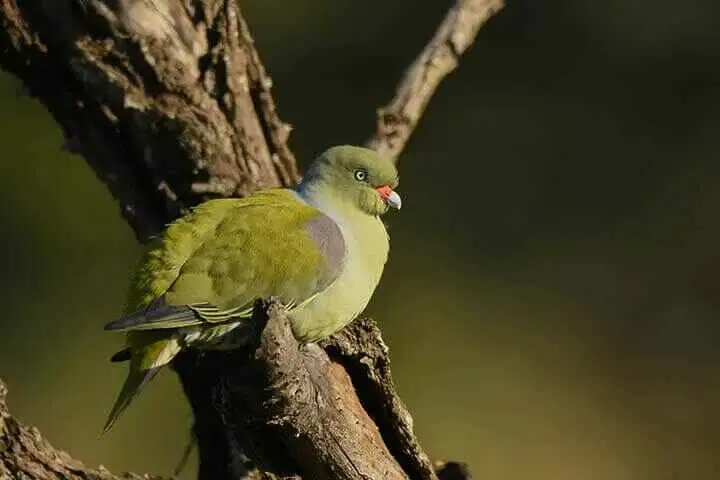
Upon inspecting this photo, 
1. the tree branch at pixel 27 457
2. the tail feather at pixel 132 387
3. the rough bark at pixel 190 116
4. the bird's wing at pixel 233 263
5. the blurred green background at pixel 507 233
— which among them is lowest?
the tree branch at pixel 27 457

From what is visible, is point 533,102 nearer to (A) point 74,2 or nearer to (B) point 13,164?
(B) point 13,164

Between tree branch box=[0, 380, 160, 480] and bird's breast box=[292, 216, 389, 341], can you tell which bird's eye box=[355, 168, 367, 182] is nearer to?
bird's breast box=[292, 216, 389, 341]

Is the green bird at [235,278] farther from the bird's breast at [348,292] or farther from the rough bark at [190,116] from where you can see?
the rough bark at [190,116]

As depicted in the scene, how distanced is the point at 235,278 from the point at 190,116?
0.78m

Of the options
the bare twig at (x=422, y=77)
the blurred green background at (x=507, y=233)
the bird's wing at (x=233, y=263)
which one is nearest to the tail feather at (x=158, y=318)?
the bird's wing at (x=233, y=263)

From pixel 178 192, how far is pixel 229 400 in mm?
982

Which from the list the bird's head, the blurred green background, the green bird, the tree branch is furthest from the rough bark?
the blurred green background

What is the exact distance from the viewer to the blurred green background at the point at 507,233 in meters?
7.24

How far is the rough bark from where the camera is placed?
12.7 feet

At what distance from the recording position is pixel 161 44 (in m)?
4.29

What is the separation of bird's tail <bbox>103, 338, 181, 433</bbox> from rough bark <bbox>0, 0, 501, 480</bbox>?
0.62 feet

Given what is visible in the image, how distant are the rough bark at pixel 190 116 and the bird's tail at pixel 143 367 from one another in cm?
19

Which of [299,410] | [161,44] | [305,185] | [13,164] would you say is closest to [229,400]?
[299,410]

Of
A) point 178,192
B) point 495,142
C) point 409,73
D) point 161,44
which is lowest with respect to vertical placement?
point 178,192
